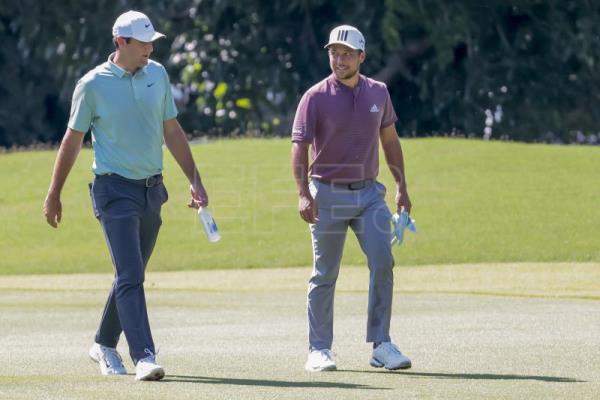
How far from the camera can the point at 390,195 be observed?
27578 millimetres

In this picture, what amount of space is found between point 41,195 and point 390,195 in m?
6.20

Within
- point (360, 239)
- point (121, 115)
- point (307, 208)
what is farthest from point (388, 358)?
point (121, 115)

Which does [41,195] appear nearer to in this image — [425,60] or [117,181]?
[425,60]

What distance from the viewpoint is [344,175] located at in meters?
10.2

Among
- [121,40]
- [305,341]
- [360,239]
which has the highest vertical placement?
[121,40]

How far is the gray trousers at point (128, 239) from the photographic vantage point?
926 cm

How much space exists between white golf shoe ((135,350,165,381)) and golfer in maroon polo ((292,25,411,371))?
118 cm

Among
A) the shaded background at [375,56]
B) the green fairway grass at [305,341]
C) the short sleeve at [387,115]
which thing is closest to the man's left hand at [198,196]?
the green fairway grass at [305,341]

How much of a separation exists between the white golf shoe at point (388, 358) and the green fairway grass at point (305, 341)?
0.18 ft

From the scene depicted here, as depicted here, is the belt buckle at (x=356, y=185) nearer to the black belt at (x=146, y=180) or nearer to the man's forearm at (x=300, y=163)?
the man's forearm at (x=300, y=163)

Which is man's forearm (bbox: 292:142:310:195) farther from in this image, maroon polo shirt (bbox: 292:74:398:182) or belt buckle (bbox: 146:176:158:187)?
belt buckle (bbox: 146:176:158:187)

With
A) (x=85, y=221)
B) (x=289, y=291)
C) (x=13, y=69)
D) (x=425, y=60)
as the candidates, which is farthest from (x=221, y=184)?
(x=13, y=69)

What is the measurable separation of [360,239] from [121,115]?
1.77 meters

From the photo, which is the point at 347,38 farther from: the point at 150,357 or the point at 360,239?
the point at 150,357
